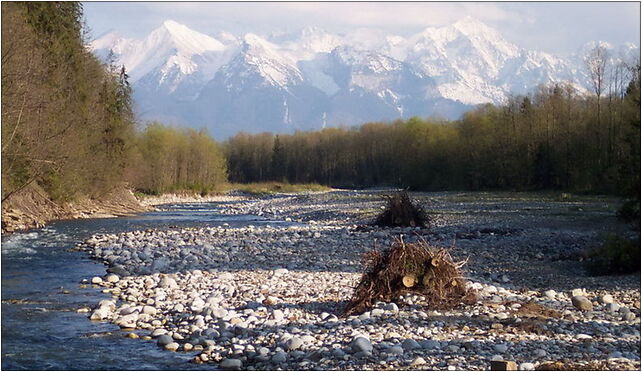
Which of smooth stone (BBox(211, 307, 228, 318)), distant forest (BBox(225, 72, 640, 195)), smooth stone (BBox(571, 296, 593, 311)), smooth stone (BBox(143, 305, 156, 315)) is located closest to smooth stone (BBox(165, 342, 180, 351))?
smooth stone (BBox(211, 307, 228, 318))

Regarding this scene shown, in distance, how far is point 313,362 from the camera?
7727mm

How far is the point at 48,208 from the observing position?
30.8 m

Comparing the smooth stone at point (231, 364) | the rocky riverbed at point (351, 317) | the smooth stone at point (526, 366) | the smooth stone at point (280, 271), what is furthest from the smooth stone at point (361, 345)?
the smooth stone at point (280, 271)

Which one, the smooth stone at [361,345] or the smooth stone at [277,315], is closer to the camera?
the smooth stone at [361,345]

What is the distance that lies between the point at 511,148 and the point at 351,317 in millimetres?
52684

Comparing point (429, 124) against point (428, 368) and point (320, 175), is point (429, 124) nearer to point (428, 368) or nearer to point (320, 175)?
point (320, 175)

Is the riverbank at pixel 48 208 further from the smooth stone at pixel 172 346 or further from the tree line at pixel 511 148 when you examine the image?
the tree line at pixel 511 148

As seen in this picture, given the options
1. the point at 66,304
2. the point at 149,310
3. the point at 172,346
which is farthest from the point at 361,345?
the point at 66,304

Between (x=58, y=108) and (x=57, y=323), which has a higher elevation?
(x=58, y=108)

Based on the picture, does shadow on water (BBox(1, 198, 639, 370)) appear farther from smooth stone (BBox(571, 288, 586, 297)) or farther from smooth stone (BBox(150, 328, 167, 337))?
smooth stone (BBox(571, 288, 586, 297))

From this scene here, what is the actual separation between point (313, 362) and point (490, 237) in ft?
47.2

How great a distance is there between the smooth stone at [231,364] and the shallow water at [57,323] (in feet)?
1.11

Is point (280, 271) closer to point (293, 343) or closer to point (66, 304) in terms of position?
point (66, 304)

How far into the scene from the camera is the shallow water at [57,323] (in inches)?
331
